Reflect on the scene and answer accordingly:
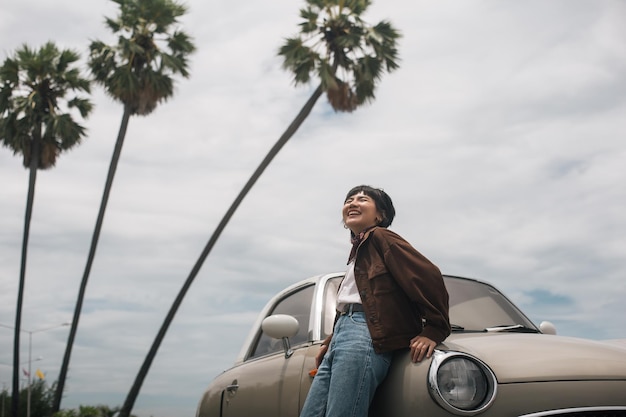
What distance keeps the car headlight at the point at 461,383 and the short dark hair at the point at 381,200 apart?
3.01ft

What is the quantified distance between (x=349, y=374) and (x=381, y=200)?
98 cm

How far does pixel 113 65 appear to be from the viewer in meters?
23.5

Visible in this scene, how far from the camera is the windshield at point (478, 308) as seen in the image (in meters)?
4.17

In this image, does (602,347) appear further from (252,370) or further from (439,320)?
(252,370)

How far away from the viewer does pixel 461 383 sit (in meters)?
3.00

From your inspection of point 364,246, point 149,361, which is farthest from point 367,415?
point 149,361

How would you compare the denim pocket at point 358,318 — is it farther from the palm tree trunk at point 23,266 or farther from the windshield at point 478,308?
the palm tree trunk at point 23,266

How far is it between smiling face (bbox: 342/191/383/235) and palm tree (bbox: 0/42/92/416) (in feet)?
73.8

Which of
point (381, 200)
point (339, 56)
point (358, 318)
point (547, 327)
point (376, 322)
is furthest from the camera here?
point (339, 56)

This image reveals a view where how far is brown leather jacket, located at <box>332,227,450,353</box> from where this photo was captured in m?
3.21

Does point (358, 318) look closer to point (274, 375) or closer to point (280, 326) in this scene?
point (280, 326)

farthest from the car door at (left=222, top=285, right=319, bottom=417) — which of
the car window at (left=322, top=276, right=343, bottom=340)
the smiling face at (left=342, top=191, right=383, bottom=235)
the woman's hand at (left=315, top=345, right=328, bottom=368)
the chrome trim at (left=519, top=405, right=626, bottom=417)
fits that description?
the chrome trim at (left=519, top=405, right=626, bottom=417)

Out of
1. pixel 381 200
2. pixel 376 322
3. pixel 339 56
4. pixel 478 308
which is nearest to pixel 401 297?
pixel 376 322

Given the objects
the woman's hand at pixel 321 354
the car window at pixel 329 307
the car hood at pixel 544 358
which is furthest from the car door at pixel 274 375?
the car hood at pixel 544 358
